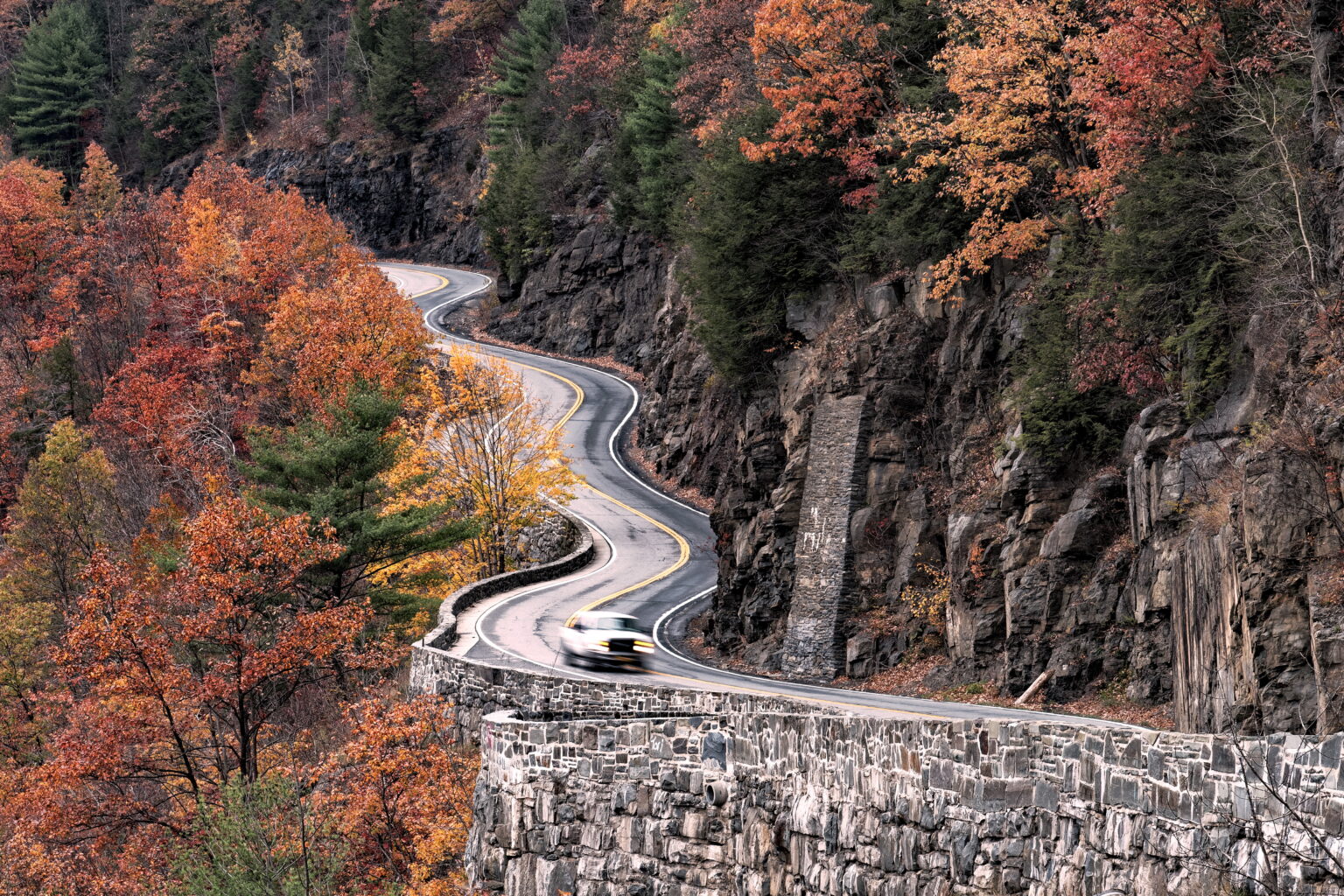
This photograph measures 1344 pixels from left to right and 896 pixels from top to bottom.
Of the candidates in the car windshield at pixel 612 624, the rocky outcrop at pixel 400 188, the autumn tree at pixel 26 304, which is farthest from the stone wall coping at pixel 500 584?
the rocky outcrop at pixel 400 188

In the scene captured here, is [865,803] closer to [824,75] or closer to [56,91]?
[824,75]

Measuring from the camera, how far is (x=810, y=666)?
31.7 meters

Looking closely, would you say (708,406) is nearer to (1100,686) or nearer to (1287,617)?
(1100,686)

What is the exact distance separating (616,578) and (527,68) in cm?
4242

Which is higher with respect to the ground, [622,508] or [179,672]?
[622,508]

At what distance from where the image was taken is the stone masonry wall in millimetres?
10570

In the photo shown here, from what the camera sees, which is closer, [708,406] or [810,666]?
[810,666]

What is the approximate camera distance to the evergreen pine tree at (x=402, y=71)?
88.8m

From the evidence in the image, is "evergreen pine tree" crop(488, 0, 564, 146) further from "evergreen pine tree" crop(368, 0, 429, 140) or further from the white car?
the white car

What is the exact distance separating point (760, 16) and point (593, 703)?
830 inches

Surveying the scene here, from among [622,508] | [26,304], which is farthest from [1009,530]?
[26,304]

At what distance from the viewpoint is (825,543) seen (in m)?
32.7

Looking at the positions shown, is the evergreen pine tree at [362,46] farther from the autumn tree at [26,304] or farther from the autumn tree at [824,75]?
the autumn tree at [824,75]

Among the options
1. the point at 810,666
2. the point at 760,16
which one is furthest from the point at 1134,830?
the point at 760,16
